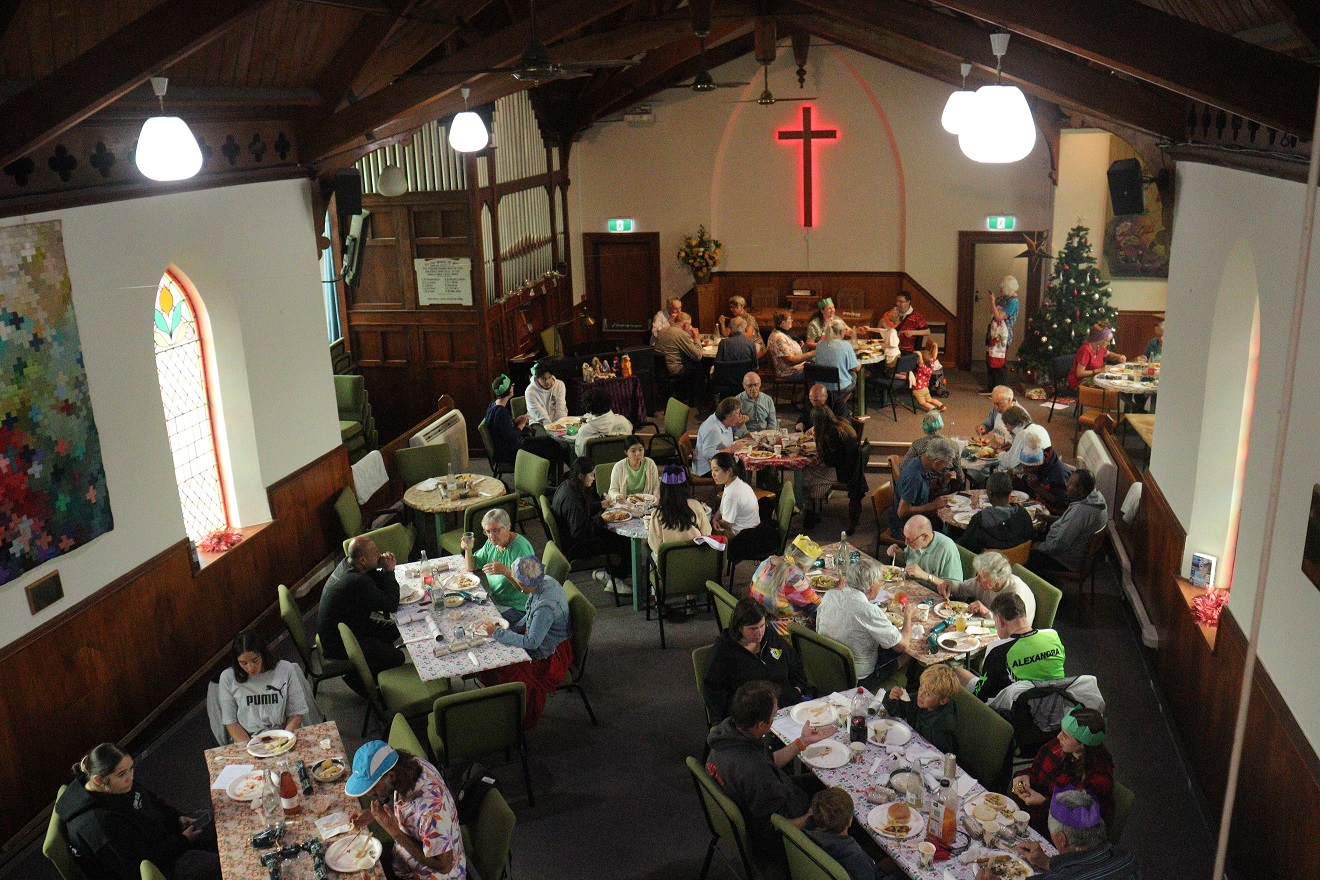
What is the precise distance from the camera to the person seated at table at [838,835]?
4641 millimetres

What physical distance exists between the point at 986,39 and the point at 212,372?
612 cm

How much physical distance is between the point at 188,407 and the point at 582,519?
3.01 meters

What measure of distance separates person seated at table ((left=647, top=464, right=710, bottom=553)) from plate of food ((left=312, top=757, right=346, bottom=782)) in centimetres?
307

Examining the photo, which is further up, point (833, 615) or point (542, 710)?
point (833, 615)

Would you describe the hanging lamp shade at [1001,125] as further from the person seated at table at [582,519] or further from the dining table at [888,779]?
the person seated at table at [582,519]

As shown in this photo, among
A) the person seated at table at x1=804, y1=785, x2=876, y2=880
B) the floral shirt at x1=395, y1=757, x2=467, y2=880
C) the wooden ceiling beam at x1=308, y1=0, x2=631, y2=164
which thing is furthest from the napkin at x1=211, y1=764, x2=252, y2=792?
the wooden ceiling beam at x1=308, y1=0, x2=631, y2=164

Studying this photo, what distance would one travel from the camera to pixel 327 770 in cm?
533

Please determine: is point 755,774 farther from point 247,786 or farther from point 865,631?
point 247,786

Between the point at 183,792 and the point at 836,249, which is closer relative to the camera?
the point at 183,792

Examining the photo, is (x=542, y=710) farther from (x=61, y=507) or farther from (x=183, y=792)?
(x=61, y=507)

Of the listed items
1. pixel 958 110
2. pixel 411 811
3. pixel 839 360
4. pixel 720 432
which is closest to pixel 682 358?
pixel 839 360

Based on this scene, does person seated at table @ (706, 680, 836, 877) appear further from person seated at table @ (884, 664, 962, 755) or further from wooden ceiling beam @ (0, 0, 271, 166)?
wooden ceiling beam @ (0, 0, 271, 166)

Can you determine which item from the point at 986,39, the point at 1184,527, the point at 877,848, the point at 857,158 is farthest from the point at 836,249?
the point at 877,848

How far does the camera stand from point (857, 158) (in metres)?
16.3
